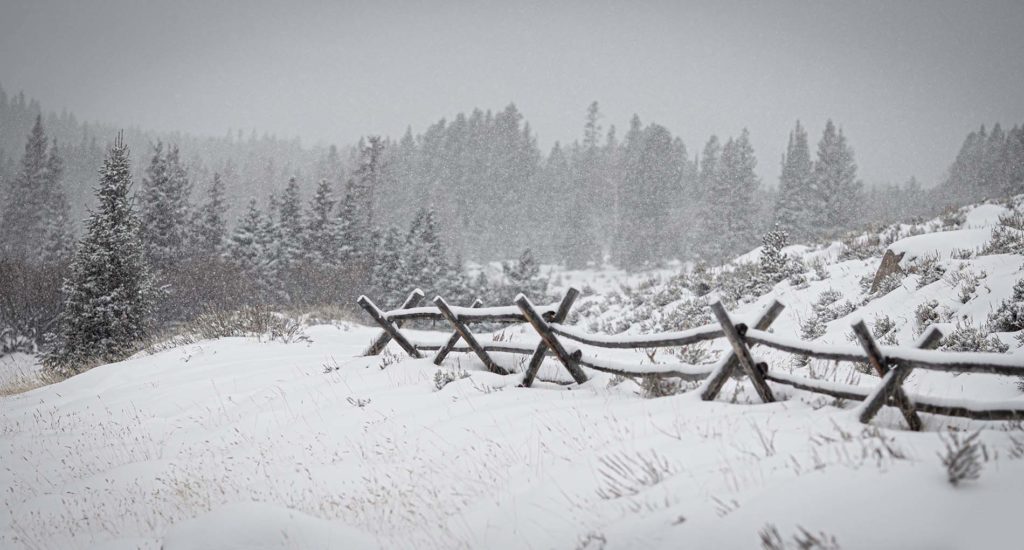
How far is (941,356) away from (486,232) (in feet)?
198

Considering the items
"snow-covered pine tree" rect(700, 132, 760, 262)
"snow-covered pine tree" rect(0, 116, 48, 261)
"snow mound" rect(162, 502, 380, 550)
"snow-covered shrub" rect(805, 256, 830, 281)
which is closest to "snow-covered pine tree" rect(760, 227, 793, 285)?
"snow-covered shrub" rect(805, 256, 830, 281)

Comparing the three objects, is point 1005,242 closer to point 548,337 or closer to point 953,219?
point 953,219

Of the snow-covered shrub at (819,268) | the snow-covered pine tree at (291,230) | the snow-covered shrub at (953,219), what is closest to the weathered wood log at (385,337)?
the snow-covered shrub at (819,268)

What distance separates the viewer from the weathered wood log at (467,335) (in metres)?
6.27

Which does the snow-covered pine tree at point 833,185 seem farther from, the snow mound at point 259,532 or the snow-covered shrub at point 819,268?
the snow mound at point 259,532

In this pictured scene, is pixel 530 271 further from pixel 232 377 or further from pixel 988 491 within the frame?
pixel 988 491

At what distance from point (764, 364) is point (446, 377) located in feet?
12.2

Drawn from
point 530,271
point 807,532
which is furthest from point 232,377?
point 530,271

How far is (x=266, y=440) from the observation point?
5742 millimetres

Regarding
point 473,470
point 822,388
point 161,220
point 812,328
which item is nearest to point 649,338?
point 822,388

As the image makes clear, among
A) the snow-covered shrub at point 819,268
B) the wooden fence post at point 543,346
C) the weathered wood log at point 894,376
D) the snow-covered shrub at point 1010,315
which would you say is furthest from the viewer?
the snow-covered shrub at point 819,268

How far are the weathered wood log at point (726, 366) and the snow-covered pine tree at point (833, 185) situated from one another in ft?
156

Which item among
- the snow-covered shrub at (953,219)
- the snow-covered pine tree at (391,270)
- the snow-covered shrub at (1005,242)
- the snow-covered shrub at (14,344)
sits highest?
the snow-covered shrub at (953,219)

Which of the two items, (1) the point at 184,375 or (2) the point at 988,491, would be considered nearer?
(2) the point at 988,491
